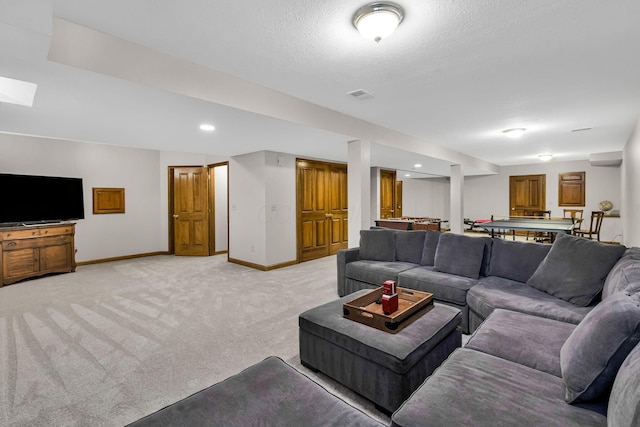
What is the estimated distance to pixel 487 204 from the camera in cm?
1054

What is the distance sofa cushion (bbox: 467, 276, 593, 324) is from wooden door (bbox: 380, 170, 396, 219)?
19.2 feet

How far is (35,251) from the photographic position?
185 inches

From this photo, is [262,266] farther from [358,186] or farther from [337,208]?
[337,208]

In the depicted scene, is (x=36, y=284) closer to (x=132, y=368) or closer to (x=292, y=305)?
(x=132, y=368)

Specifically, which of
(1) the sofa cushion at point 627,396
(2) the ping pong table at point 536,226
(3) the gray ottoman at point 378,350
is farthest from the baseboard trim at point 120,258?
(1) the sofa cushion at point 627,396

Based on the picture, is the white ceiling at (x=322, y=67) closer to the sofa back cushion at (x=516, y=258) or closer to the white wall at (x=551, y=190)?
the sofa back cushion at (x=516, y=258)

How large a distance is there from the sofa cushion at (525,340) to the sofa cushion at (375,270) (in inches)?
55.1

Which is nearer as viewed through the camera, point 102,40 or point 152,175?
point 102,40

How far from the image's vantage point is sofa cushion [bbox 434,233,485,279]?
307cm

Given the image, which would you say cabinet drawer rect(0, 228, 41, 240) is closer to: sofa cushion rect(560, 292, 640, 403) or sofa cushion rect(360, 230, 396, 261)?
sofa cushion rect(360, 230, 396, 261)

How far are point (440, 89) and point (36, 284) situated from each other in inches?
240

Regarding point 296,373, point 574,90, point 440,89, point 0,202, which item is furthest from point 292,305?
point 0,202

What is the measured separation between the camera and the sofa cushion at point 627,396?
831mm

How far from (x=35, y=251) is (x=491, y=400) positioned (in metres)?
6.18
